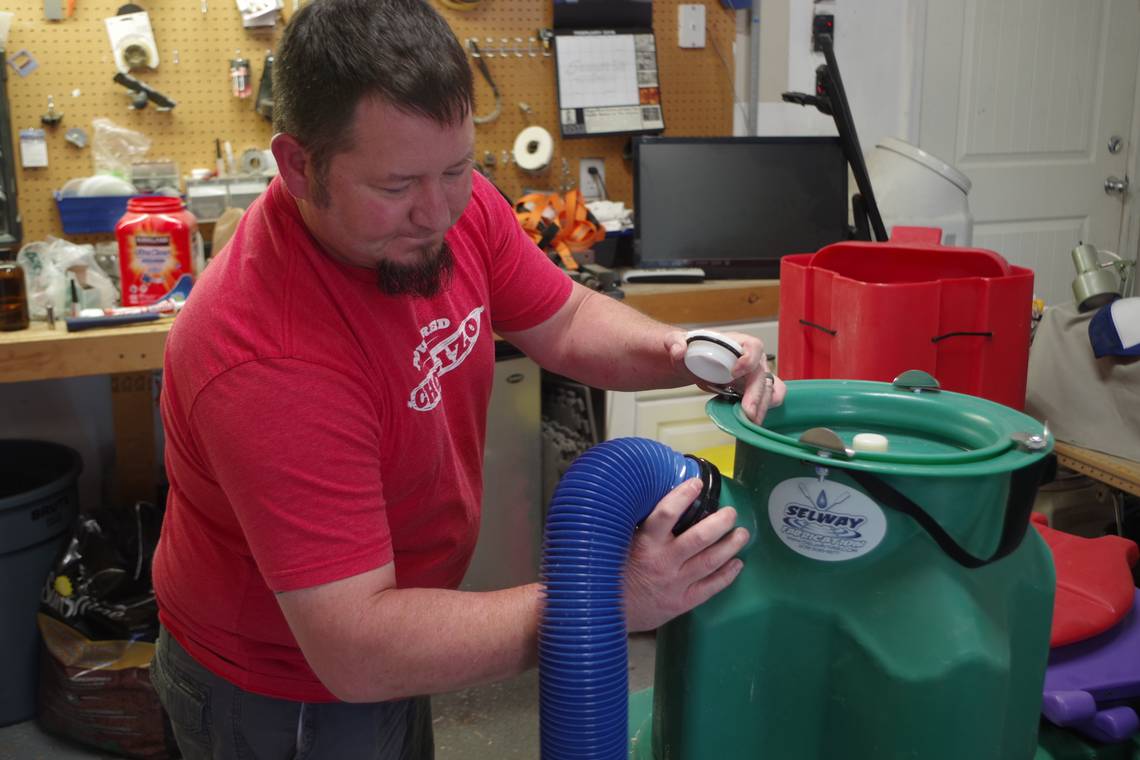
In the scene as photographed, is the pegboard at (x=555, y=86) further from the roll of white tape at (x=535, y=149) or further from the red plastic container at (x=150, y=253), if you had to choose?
the red plastic container at (x=150, y=253)

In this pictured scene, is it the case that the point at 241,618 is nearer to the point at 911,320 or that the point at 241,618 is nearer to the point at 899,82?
the point at 911,320

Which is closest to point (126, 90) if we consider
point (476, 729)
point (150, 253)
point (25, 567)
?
point (150, 253)

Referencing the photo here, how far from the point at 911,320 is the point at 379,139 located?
96 cm

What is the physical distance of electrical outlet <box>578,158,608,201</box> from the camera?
2.99m

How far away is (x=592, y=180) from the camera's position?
300 centimetres

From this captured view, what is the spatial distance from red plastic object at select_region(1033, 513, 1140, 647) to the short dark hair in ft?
2.79

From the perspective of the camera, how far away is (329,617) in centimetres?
81

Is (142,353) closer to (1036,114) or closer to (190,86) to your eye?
(190,86)

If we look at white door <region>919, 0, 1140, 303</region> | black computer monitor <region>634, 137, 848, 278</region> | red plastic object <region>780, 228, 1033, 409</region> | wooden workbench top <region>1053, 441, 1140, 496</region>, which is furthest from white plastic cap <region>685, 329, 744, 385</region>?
white door <region>919, 0, 1140, 303</region>

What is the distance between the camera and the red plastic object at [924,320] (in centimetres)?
149

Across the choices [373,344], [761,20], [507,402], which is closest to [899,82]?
[761,20]

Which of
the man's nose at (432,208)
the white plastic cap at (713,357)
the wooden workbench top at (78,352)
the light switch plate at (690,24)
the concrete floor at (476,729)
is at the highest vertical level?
the light switch plate at (690,24)

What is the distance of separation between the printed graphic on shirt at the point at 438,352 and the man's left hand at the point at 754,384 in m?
0.26

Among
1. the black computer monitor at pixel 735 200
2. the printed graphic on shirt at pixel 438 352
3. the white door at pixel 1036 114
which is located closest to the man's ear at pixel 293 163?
the printed graphic on shirt at pixel 438 352
